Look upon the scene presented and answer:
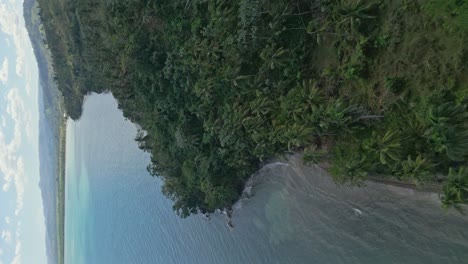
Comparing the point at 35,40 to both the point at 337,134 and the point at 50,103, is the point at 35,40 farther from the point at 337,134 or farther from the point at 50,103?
the point at 337,134

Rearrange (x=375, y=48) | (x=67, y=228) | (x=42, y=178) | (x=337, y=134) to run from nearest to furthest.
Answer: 1. (x=375, y=48)
2. (x=337, y=134)
3. (x=67, y=228)
4. (x=42, y=178)

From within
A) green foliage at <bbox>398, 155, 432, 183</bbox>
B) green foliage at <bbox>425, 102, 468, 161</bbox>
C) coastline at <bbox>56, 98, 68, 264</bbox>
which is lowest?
coastline at <bbox>56, 98, 68, 264</bbox>

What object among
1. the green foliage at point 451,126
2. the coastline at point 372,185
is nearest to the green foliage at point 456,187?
the green foliage at point 451,126

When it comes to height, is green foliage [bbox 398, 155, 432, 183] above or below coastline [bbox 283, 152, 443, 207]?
above

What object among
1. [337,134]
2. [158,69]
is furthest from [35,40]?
[337,134]

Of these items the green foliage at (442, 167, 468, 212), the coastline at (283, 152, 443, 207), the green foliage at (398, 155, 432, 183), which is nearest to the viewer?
the green foliage at (442, 167, 468, 212)

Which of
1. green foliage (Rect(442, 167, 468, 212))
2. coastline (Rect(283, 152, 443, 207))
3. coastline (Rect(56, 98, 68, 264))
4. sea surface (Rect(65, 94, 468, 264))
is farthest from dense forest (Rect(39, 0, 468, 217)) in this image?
coastline (Rect(56, 98, 68, 264))

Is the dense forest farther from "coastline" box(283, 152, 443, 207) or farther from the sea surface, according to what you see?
the sea surface
